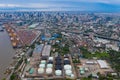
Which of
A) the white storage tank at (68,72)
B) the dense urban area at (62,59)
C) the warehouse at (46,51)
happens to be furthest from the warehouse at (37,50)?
the white storage tank at (68,72)

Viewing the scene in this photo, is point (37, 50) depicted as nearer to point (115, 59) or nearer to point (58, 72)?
point (58, 72)

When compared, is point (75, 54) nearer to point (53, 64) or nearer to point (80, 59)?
point (80, 59)

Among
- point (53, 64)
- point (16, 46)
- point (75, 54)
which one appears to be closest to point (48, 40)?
point (16, 46)

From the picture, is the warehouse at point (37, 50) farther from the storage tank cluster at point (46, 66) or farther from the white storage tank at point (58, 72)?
the white storage tank at point (58, 72)

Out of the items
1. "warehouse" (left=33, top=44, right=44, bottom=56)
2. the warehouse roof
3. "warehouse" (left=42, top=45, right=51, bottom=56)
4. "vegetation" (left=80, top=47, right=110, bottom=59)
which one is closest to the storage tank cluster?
"warehouse" (left=42, top=45, right=51, bottom=56)

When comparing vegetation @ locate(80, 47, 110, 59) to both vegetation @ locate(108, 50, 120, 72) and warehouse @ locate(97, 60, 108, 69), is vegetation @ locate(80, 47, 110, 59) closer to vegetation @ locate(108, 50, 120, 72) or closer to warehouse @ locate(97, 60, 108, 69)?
vegetation @ locate(108, 50, 120, 72)

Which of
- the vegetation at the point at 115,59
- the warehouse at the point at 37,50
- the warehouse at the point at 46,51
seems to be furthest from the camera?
the warehouse at the point at 37,50

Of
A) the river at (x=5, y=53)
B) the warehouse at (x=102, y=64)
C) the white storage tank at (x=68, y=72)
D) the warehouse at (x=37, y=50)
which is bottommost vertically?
the river at (x=5, y=53)

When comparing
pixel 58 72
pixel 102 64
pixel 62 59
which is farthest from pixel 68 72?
pixel 102 64
